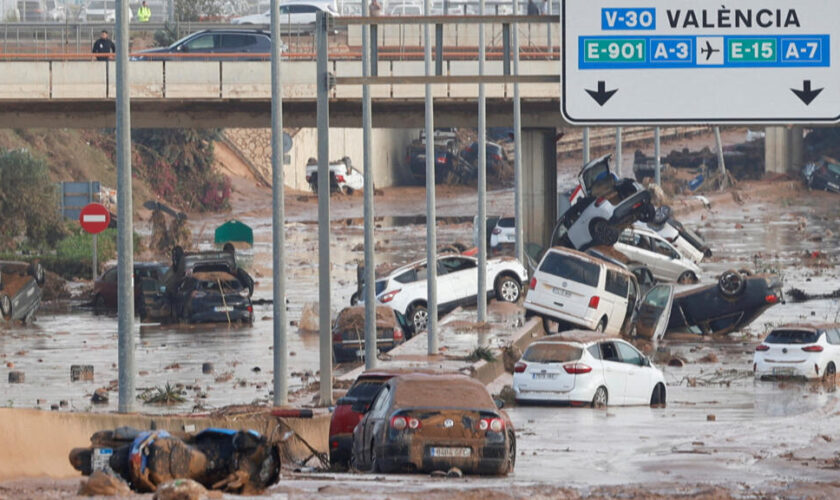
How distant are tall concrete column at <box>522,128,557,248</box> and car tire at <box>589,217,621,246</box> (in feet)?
19.2

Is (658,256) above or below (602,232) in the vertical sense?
below

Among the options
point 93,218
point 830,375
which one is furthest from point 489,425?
point 93,218

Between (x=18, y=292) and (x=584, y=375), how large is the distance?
22.8 m

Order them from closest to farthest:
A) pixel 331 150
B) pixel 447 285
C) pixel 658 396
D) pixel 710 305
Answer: pixel 658 396 < pixel 710 305 < pixel 447 285 < pixel 331 150

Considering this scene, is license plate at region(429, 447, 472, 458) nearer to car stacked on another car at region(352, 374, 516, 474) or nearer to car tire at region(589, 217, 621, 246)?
car stacked on another car at region(352, 374, 516, 474)

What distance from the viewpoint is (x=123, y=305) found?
21.4 metres

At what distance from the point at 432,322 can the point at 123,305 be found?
14050mm

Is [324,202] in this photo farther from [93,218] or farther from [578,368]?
[93,218]

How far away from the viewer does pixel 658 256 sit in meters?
50.7

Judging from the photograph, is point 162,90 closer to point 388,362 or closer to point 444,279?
point 444,279

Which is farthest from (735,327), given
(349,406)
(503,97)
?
(349,406)

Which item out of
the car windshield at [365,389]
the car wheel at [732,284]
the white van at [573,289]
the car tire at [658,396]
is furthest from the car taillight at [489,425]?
the car wheel at [732,284]

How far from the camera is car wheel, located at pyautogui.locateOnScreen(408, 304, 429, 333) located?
139ft

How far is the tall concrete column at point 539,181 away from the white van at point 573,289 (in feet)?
43.6
